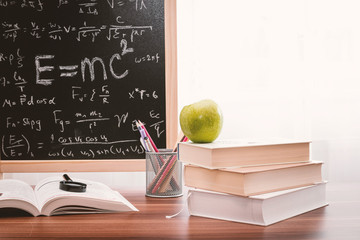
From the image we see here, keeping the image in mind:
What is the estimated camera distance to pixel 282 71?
194 centimetres

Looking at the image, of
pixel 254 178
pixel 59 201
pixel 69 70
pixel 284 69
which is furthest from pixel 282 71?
pixel 59 201

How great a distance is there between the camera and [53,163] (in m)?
1.53

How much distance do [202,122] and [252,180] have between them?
195 millimetres

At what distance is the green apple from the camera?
0.99 m

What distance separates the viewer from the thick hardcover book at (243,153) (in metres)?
0.89

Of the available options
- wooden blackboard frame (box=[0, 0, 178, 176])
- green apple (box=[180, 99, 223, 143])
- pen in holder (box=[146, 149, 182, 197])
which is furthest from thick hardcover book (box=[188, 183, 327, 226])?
wooden blackboard frame (box=[0, 0, 178, 176])

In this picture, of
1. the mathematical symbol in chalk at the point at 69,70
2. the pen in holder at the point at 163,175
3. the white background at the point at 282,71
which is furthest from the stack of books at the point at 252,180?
the white background at the point at 282,71

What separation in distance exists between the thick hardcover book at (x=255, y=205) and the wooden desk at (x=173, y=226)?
16mm

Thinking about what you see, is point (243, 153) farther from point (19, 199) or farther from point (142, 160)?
point (142, 160)

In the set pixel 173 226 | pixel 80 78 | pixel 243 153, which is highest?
pixel 80 78

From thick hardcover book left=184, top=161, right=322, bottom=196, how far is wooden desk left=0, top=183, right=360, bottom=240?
0.07 meters

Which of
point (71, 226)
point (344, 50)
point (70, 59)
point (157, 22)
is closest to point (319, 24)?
point (344, 50)

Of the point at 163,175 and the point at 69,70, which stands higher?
the point at 69,70

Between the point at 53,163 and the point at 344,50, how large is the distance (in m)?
1.32
